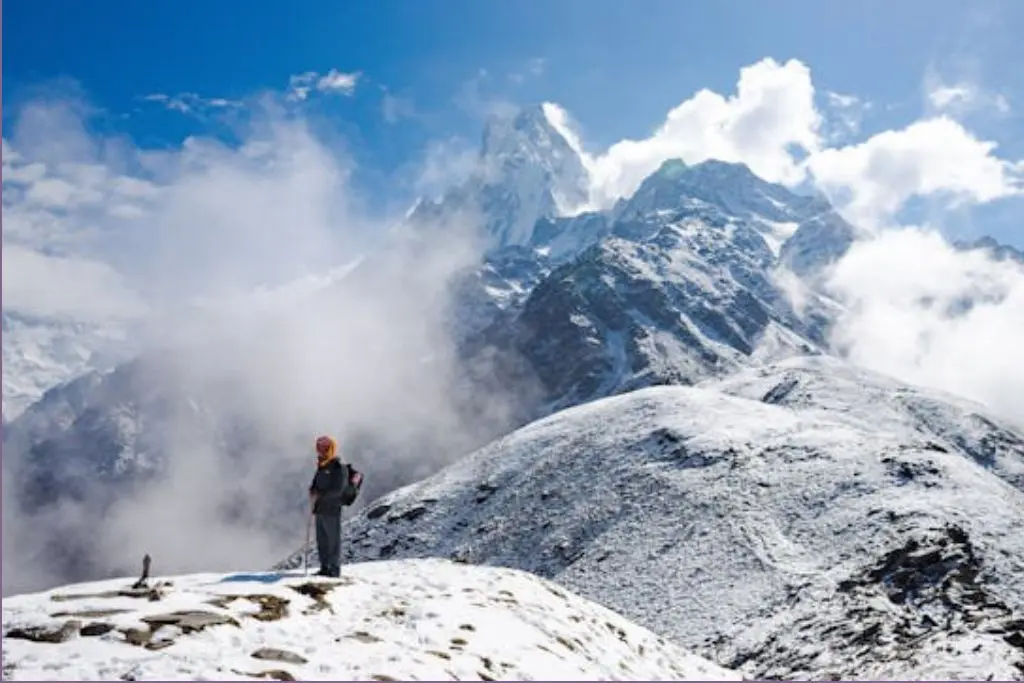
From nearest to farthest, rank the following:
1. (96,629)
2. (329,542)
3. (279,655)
A: (279,655) → (96,629) → (329,542)

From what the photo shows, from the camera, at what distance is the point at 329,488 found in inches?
883

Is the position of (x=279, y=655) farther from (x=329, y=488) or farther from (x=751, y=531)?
(x=751, y=531)

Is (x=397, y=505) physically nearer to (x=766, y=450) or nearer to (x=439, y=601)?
(x=766, y=450)

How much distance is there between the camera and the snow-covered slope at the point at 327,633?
1484 centimetres

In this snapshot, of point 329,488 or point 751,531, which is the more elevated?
point 751,531

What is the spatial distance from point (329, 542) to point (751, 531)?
4680 centimetres

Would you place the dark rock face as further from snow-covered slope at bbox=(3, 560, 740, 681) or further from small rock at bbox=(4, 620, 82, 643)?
small rock at bbox=(4, 620, 82, 643)

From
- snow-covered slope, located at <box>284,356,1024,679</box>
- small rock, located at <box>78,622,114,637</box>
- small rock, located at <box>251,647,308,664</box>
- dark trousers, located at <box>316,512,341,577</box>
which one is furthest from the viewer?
snow-covered slope, located at <box>284,356,1024,679</box>

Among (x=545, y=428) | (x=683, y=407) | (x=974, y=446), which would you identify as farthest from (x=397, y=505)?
(x=974, y=446)

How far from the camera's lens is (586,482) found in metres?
81.7

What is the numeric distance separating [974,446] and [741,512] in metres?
125

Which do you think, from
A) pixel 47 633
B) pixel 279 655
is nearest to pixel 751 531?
pixel 279 655

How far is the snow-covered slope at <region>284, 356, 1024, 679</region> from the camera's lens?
4184cm

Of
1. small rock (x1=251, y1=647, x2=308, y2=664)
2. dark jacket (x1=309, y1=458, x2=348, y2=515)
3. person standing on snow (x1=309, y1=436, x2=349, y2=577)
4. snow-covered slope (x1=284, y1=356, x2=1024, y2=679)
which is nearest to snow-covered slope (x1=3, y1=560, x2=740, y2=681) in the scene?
small rock (x1=251, y1=647, x2=308, y2=664)
